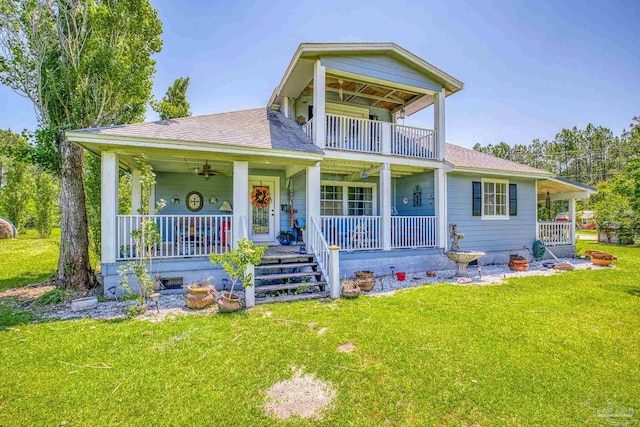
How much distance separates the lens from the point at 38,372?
3184mm

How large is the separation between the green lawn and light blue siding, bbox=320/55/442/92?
1036 centimetres

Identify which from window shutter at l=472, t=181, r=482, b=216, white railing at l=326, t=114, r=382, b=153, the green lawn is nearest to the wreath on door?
white railing at l=326, t=114, r=382, b=153

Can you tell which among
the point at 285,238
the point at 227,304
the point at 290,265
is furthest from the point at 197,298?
the point at 285,238

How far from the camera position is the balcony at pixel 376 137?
8.39 meters

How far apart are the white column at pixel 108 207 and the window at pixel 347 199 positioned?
6186 millimetres

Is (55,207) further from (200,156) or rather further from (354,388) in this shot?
(354,388)

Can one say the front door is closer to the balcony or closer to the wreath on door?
the wreath on door

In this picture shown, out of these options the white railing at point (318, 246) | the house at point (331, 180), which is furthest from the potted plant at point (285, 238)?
the white railing at point (318, 246)

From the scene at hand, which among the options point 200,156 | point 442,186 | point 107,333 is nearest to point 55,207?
point 200,156

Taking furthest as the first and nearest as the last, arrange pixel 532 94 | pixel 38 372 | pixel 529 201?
pixel 532 94, pixel 529 201, pixel 38 372

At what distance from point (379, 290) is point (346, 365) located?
3686 mm

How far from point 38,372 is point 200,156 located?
4.58m

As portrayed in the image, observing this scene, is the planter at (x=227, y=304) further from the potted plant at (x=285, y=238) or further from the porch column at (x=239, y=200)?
the potted plant at (x=285, y=238)

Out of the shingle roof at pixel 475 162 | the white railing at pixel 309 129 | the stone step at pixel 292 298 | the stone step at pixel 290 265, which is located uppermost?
the white railing at pixel 309 129
